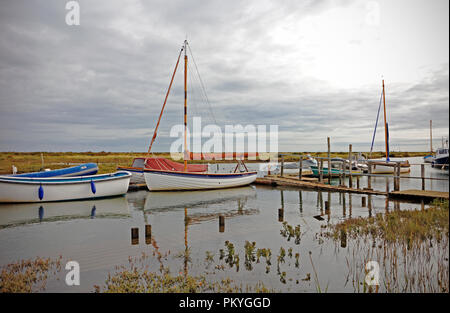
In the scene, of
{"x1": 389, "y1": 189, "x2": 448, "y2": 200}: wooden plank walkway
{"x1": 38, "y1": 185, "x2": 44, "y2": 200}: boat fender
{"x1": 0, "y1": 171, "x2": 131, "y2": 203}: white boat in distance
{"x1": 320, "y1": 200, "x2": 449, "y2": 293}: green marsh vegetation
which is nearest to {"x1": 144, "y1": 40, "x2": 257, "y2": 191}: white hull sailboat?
{"x1": 0, "y1": 171, "x2": 131, "y2": 203}: white boat in distance

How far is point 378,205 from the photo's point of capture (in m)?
17.5

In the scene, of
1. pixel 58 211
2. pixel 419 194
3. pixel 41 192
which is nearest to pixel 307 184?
pixel 419 194

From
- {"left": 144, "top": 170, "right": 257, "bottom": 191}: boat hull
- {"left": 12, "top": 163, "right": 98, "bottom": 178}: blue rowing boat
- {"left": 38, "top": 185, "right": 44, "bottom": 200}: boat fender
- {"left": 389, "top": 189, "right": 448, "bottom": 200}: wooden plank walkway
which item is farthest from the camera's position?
{"left": 144, "top": 170, "right": 257, "bottom": 191}: boat hull

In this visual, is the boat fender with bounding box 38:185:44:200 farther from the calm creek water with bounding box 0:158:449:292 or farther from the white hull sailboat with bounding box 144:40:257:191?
the white hull sailboat with bounding box 144:40:257:191

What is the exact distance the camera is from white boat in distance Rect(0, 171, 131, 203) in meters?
18.6

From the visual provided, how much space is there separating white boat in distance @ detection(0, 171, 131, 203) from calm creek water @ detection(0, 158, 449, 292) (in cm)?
59

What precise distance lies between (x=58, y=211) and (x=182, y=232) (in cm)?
925

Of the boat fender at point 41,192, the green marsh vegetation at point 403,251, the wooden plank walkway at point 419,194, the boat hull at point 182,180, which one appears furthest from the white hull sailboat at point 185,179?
the green marsh vegetation at point 403,251

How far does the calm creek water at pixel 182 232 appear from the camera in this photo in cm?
791

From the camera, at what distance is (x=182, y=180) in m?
24.1

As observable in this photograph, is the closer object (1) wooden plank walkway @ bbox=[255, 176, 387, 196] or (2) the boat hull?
(1) wooden plank walkway @ bbox=[255, 176, 387, 196]

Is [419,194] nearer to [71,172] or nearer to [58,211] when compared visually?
[58,211]
